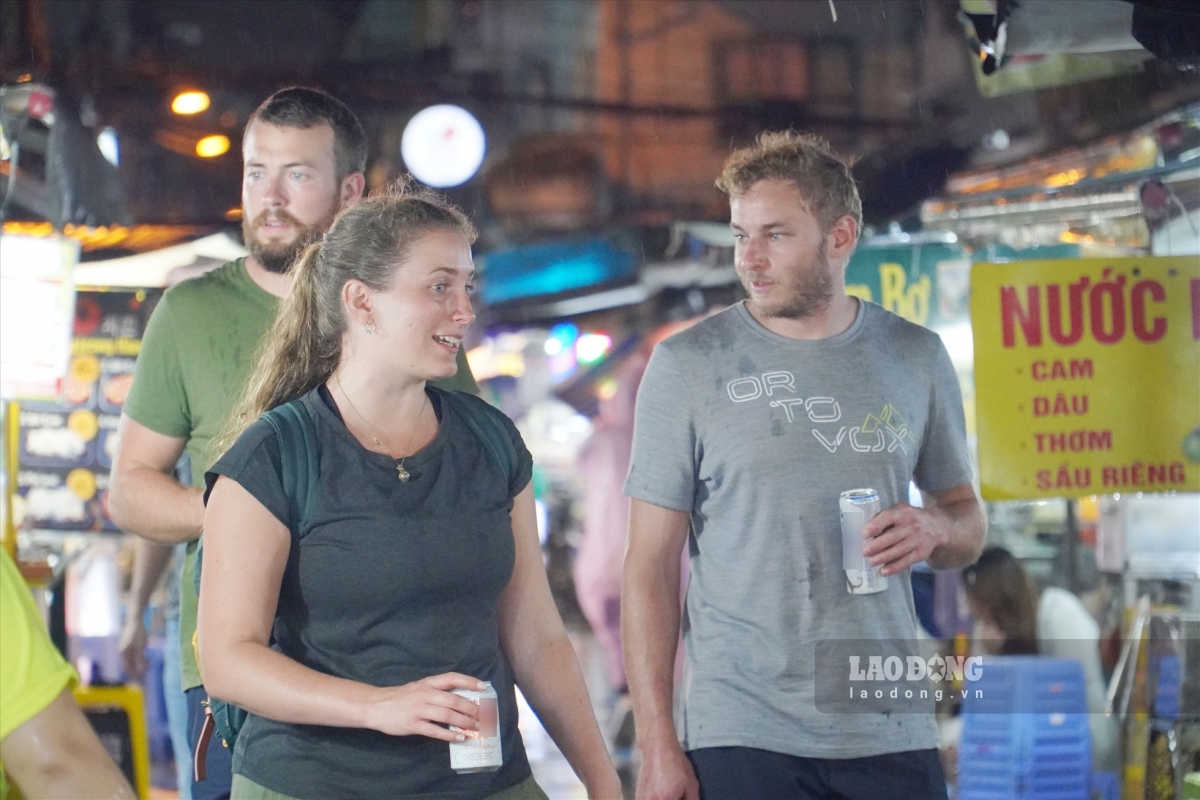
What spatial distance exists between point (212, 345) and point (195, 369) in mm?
61

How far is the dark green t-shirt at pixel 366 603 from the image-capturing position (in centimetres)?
215

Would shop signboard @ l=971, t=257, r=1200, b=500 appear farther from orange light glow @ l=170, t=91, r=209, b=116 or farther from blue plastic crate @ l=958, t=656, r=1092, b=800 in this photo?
orange light glow @ l=170, t=91, r=209, b=116

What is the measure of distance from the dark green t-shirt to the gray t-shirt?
73 centimetres

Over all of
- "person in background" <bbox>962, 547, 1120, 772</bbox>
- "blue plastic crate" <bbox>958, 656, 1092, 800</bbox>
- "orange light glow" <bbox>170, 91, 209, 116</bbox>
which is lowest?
"blue plastic crate" <bbox>958, 656, 1092, 800</bbox>

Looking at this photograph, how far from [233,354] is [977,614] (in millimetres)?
2287

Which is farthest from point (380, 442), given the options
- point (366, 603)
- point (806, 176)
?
point (806, 176)

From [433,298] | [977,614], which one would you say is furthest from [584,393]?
[433,298]

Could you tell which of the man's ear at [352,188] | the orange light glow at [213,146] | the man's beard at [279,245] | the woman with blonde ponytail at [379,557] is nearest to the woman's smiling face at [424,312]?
the woman with blonde ponytail at [379,557]

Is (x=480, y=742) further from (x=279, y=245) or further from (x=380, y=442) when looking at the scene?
(x=279, y=245)

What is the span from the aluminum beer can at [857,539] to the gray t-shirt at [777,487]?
56 millimetres

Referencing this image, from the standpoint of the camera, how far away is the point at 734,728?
280 centimetres

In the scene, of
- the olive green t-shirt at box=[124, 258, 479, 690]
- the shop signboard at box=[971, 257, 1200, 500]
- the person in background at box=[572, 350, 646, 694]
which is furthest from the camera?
the person in background at box=[572, 350, 646, 694]

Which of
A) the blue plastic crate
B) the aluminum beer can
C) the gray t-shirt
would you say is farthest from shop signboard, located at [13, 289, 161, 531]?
the blue plastic crate

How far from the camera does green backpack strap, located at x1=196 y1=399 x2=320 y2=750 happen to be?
7.10 feet
